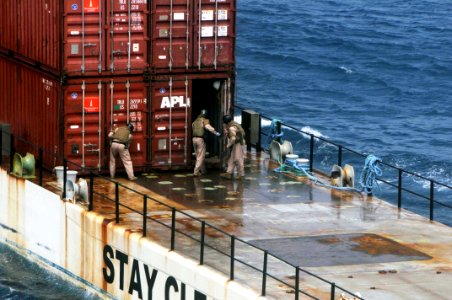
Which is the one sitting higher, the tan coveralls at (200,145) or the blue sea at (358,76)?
the tan coveralls at (200,145)

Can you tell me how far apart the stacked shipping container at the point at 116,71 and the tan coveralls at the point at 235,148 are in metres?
1.01

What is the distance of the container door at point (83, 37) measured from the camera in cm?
3259

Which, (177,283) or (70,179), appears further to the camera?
(70,179)

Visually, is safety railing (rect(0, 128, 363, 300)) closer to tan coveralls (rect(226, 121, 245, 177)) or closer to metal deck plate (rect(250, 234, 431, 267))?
metal deck plate (rect(250, 234, 431, 267))

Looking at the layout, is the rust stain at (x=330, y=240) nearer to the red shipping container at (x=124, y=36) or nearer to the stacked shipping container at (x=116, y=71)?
the stacked shipping container at (x=116, y=71)

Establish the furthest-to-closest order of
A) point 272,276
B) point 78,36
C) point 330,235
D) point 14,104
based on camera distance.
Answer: point 14,104
point 78,36
point 330,235
point 272,276

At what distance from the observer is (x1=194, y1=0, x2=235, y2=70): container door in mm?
34031

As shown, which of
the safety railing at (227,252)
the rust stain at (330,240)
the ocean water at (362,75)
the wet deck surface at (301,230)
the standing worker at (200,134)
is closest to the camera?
the safety railing at (227,252)

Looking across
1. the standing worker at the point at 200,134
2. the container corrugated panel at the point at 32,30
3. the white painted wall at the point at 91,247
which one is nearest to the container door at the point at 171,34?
the standing worker at the point at 200,134

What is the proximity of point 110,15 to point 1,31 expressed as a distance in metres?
3.99

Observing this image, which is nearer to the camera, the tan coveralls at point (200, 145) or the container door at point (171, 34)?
the container door at point (171, 34)

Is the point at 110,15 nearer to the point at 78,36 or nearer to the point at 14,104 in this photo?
the point at 78,36

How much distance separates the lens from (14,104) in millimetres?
35188

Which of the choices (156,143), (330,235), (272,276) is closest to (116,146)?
(156,143)
